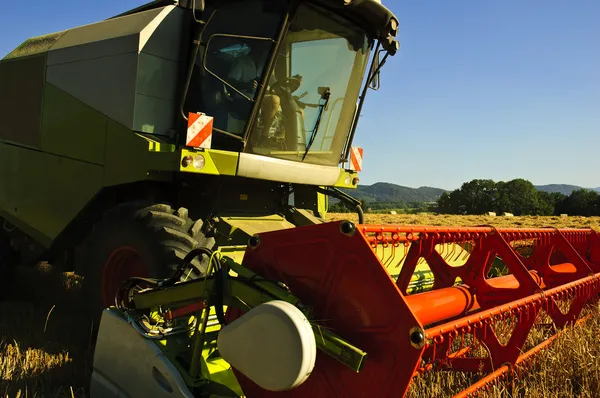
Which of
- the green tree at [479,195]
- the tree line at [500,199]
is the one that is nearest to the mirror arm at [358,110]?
the tree line at [500,199]

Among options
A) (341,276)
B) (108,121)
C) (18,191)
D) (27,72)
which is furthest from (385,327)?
(27,72)

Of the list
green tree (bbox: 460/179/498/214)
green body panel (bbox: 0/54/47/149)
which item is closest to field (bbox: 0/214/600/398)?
green body panel (bbox: 0/54/47/149)

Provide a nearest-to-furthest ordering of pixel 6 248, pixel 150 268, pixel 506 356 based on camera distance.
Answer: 1. pixel 506 356
2. pixel 150 268
3. pixel 6 248

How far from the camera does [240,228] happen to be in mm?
3561

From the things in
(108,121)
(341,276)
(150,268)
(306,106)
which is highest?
(306,106)

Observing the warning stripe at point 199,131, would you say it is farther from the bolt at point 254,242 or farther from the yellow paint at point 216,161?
the bolt at point 254,242

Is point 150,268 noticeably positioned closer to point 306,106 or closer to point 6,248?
point 306,106

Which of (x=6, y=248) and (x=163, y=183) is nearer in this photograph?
(x=163, y=183)

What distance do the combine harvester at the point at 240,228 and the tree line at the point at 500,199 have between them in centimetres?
5487

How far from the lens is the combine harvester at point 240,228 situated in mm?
1694

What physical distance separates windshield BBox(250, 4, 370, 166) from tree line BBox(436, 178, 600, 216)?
2151 inches

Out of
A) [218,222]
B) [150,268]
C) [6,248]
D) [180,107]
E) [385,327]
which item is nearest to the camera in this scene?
[385,327]

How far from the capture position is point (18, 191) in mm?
4008

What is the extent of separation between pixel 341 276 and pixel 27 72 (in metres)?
3.63
